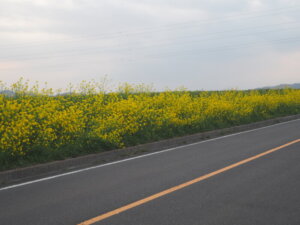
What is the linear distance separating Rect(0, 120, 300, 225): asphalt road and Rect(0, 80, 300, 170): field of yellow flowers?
158cm

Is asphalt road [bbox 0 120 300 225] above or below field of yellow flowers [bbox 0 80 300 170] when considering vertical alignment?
below

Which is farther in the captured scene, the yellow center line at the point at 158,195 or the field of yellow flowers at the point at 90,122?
the field of yellow flowers at the point at 90,122

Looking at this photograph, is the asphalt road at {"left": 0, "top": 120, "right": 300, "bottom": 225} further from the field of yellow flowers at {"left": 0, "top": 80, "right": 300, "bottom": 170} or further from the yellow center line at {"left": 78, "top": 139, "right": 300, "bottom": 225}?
the field of yellow flowers at {"left": 0, "top": 80, "right": 300, "bottom": 170}

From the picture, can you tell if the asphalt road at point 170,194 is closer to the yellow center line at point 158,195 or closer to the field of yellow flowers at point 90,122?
the yellow center line at point 158,195

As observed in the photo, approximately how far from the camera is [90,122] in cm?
1162

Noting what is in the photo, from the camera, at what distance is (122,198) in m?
5.24

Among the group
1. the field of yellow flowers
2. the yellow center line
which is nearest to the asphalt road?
the yellow center line

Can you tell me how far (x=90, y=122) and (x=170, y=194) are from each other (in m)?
6.79

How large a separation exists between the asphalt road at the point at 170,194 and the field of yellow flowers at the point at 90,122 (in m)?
1.58

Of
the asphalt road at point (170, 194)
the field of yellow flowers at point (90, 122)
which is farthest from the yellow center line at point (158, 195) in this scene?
the field of yellow flowers at point (90, 122)

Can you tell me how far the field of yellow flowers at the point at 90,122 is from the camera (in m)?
8.27

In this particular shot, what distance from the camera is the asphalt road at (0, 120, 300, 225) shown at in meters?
4.37

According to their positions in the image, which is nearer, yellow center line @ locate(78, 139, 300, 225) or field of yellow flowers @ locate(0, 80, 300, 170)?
yellow center line @ locate(78, 139, 300, 225)

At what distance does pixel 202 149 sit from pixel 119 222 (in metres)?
6.04
